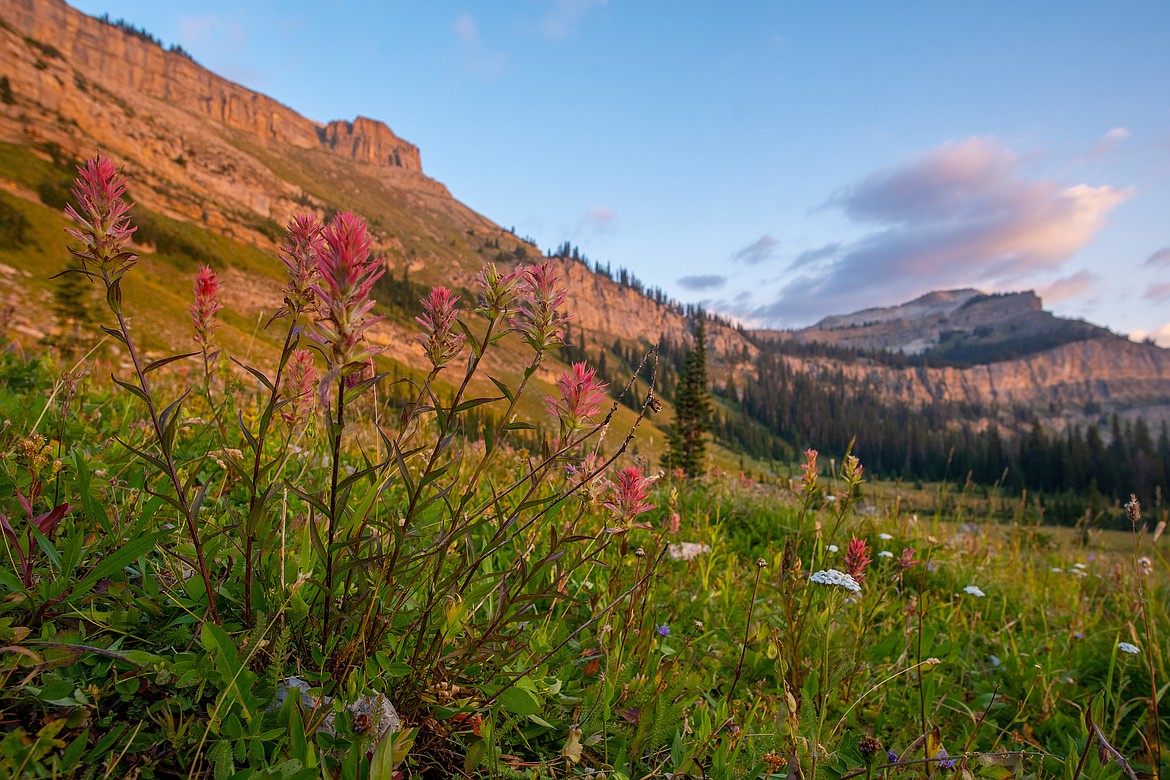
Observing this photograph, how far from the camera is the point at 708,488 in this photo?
794cm

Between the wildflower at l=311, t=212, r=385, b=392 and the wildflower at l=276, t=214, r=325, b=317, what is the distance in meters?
0.17

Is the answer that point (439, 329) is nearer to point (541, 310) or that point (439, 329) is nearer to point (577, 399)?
point (541, 310)

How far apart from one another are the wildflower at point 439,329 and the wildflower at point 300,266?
349mm

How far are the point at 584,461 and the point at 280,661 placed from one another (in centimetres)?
132

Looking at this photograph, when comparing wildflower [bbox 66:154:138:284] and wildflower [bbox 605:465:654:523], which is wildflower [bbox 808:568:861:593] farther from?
wildflower [bbox 66:154:138:284]

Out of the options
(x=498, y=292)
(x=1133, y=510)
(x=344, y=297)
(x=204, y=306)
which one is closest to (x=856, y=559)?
(x=1133, y=510)

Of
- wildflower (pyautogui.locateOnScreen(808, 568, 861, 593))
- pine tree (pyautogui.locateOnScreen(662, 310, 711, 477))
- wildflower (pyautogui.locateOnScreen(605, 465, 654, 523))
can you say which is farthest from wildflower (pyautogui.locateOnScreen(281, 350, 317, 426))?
pine tree (pyautogui.locateOnScreen(662, 310, 711, 477))

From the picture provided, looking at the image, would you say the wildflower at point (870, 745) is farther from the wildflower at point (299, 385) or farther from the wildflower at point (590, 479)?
the wildflower at point (299, 385)

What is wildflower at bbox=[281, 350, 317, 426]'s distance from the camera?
262cm

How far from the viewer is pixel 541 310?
1.85 m

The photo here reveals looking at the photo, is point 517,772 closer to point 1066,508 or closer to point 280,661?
point 280,661

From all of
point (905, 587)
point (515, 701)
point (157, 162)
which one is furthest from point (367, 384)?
point (157, 162)

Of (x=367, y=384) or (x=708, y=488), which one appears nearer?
(x=367, y=384)

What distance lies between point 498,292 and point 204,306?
1406mm
